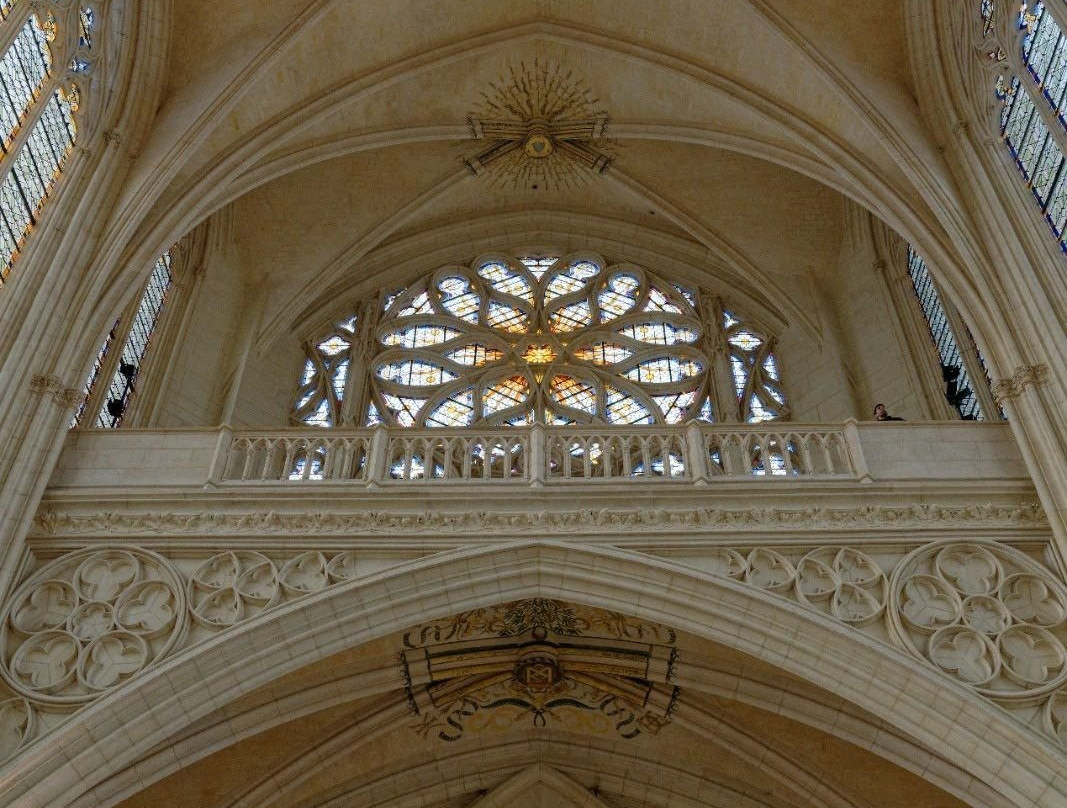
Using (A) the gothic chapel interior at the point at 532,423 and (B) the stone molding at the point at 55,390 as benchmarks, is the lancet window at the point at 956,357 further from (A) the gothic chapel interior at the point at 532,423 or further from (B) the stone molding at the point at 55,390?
(B) the stone molding at the point at 55,390

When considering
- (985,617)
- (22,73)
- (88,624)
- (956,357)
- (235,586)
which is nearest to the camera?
(985,617)

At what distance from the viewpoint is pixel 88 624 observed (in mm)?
9367

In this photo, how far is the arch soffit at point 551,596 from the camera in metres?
8.55

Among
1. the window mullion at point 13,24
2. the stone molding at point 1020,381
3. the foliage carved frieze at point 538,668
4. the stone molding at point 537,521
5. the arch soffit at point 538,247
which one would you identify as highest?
the arch soffit at point 538,247

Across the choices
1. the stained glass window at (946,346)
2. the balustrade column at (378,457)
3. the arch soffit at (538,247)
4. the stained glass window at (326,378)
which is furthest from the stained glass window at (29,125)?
the stained glass window at (946,346)

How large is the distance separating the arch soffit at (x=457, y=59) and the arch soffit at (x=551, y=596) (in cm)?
419

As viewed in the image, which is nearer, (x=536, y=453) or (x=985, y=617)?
(x=985, y=617)

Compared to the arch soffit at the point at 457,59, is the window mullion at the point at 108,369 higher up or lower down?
lower down

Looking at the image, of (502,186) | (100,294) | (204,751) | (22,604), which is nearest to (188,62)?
(100,294)

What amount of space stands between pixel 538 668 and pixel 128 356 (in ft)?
19.9

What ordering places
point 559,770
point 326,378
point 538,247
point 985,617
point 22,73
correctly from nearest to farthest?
point 985,617, point 22,73, point 559,770, point 326,378, point 538,247

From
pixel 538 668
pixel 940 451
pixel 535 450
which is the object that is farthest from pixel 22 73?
pixel 940 451

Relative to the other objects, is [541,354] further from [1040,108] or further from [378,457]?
[1040,108]

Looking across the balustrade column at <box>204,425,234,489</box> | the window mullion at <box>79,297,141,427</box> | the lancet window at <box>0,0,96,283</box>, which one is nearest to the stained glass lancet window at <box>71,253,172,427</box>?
the window mullion at <box>79,297,141,427</box>
